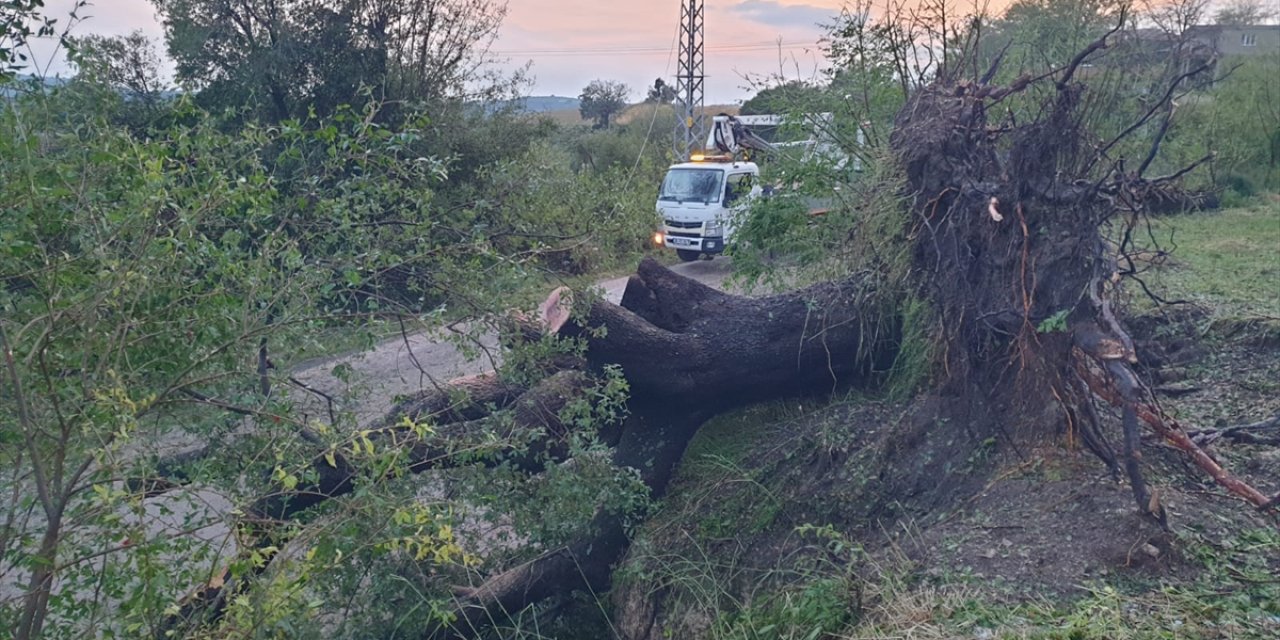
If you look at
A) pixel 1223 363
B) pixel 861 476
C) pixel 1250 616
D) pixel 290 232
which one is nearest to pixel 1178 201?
pixel 1223 363

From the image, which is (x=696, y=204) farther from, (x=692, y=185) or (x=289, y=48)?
(x=289, y=48)

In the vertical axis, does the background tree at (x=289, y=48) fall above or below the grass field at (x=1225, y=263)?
above

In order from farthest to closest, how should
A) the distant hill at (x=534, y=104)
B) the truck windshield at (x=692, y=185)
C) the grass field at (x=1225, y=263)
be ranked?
the truck windshield at (x=692, y=185) → the distant hill at (x=534, y=104) → the grass field at (x=1225, y=263)

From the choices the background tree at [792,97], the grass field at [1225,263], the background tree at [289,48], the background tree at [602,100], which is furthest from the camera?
the background tree at [602,100]

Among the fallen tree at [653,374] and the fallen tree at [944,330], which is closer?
→ the fallen tree at [944,330]

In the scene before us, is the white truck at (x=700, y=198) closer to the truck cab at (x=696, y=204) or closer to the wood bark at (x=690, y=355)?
the truck cab at (x=696, y=204)

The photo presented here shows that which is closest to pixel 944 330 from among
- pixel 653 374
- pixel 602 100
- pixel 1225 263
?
pixel 653 374

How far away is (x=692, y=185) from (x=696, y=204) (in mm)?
515

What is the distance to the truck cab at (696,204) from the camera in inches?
671

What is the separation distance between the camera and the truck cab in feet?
55.9

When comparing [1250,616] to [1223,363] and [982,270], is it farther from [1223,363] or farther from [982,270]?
[1223,363]

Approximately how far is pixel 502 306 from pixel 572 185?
1.47 m

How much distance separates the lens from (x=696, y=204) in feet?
56.6

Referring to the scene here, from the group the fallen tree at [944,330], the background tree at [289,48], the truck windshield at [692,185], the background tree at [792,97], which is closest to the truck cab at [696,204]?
the truck windshield at [692,185]
